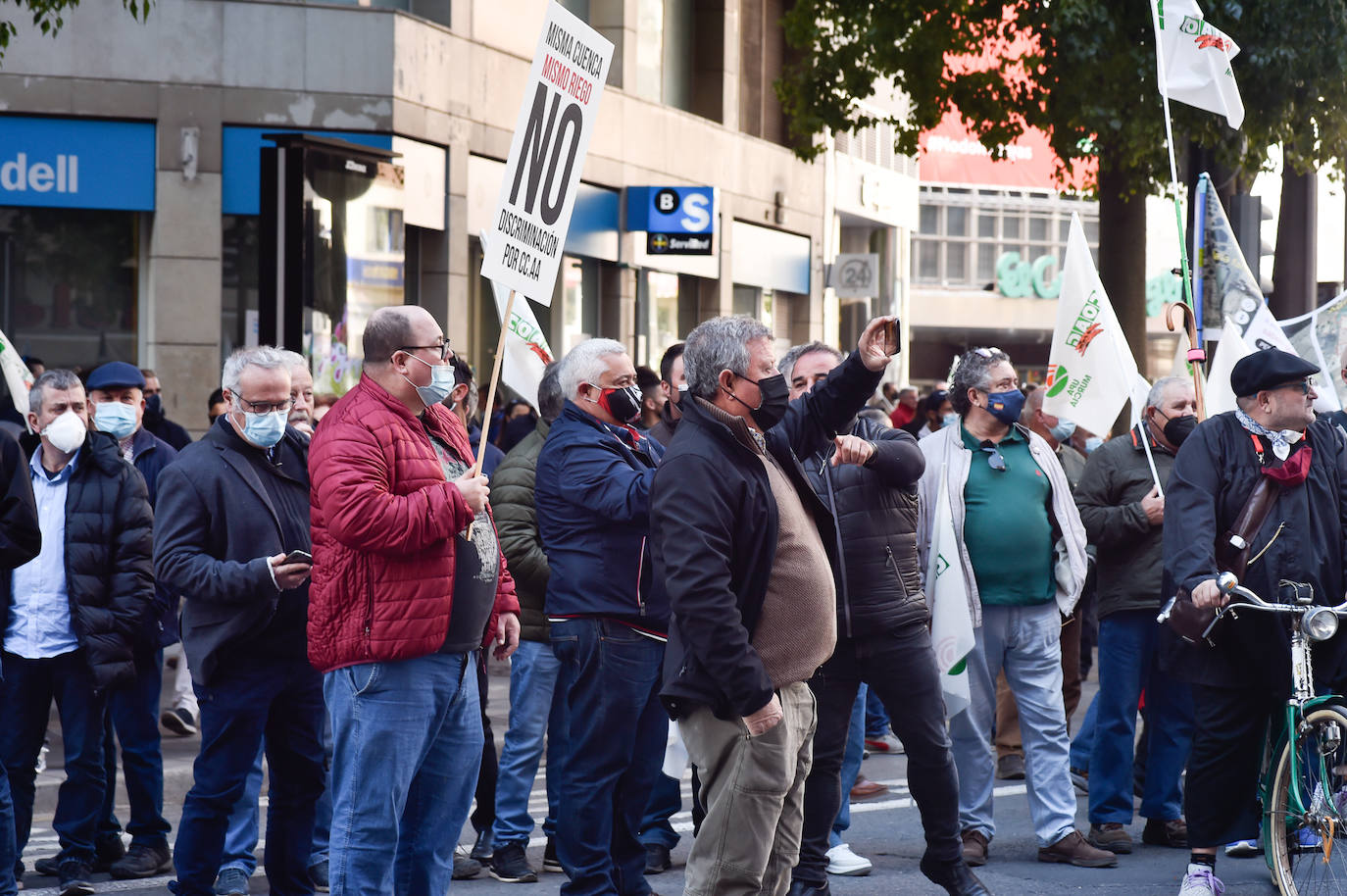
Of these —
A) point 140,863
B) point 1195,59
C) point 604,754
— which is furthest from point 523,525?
point 1195,59

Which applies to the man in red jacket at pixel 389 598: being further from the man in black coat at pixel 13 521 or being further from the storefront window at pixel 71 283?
the storefront window at pixel 71 283

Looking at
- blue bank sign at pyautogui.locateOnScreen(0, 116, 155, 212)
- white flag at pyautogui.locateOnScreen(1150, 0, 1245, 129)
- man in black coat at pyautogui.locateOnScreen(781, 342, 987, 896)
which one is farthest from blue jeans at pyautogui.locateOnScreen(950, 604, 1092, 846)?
blue bank sign at pyautogui.locateOnScreen(0, 116, 155, 212)

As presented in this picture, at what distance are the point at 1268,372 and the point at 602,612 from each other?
A: 2526 mm

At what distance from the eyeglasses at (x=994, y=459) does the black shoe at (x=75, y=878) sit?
3.94 metres

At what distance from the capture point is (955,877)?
21.3 feet

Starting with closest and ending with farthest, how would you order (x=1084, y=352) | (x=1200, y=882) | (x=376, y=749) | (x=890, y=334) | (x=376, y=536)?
(x=376, y=536) → (x=376, y=749) → (x=890, y=334) → (x=1200, y=882) → (x=1084, y=352)

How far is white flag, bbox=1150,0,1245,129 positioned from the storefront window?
34.0 feet

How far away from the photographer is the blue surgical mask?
8.09 m

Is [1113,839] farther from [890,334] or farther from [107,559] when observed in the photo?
[107,559]

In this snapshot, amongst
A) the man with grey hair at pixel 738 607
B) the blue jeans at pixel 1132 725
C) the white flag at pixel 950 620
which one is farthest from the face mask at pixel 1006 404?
the man with grey hair at pixel 738 607

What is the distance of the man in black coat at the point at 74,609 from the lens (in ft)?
23.5

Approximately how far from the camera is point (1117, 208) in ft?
53.8

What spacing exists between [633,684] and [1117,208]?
11.1 m

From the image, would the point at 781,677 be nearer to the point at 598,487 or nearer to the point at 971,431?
the point at 598,487
